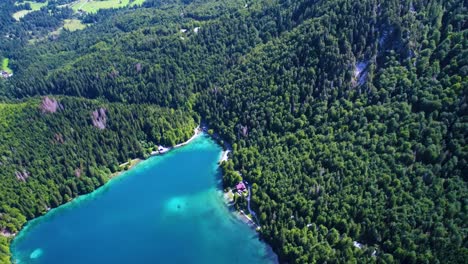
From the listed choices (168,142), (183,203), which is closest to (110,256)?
(183,203)

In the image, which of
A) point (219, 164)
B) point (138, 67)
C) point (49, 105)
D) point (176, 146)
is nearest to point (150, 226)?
point (219, 164)

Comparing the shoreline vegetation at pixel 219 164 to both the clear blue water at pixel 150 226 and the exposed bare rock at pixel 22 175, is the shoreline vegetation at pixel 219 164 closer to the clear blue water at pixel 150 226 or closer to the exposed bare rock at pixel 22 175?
the clear blue water at pixel 150 226

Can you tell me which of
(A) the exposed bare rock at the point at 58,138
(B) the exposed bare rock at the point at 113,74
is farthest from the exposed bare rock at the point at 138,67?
(A) the exposed bare rock at the point at 58,138

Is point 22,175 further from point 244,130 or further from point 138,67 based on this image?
point 244,130

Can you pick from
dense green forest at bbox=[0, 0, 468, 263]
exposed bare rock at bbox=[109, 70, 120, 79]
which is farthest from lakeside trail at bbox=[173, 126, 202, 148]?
exposed bare rock at bbox=[109, 70, 120, 79]

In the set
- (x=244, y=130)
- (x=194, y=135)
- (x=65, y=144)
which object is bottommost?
(x=194, y=135)
